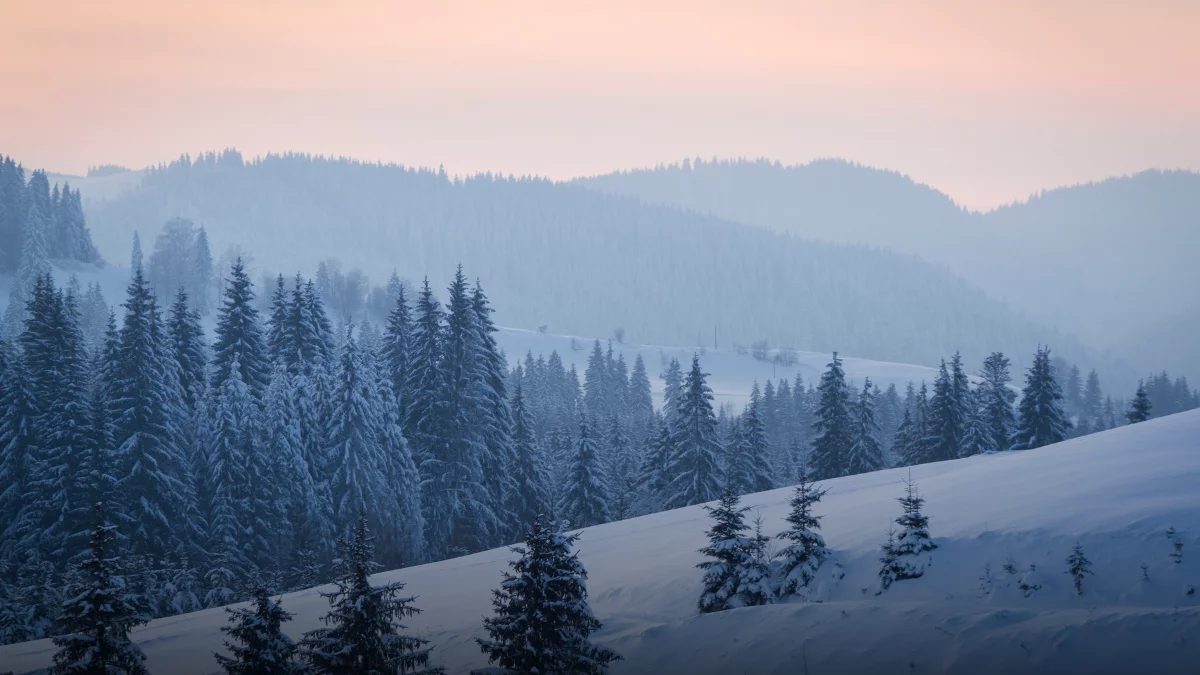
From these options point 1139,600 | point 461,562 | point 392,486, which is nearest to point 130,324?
point 392,486

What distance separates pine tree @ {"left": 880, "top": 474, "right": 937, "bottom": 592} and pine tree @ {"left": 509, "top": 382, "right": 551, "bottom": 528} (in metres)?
28.6

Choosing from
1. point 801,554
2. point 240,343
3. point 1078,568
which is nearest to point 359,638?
point 801,554

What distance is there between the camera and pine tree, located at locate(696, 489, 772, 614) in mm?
17797

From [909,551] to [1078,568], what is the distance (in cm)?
314

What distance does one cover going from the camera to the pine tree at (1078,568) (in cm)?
1499

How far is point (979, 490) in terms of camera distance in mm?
22359

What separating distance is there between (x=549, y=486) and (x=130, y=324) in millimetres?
22496

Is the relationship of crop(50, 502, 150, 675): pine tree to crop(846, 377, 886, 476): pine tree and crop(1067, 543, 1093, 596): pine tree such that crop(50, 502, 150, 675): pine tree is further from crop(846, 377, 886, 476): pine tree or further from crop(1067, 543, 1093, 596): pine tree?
crop(846, 377, 886, 476): pine tree

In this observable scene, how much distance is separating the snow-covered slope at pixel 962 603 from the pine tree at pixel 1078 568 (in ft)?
0.50

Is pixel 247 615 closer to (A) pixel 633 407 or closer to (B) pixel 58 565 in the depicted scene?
(B) pixel 58 565

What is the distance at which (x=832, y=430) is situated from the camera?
49219 millimetres

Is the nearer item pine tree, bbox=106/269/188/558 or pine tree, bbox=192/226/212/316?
pine tree, bbox=106/269/188/558

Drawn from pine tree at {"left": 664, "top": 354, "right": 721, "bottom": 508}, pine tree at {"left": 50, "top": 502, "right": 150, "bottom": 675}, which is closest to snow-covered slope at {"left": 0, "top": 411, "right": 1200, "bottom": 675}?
pine tree at {"left": 50, "top": 502, "right": 150, "bottom": 675}

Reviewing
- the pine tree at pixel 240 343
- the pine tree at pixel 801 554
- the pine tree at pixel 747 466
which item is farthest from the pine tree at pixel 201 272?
the pine tree at pixel 801 554
